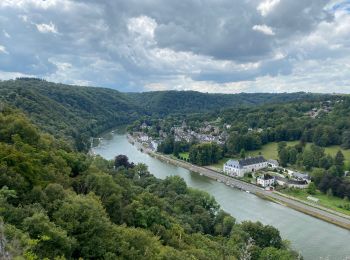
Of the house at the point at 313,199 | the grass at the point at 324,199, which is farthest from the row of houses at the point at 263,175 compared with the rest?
the house at the point at 313,199

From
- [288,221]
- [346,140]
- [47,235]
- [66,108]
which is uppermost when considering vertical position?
[66,108]

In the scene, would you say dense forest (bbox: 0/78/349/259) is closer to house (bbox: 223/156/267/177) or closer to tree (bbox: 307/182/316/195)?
tree (bbox: 307/182/316/195)

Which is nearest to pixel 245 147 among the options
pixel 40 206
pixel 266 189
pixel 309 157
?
pixel 309 157

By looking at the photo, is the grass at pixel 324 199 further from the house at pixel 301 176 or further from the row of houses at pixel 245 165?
the row of houses at pixel 245 165

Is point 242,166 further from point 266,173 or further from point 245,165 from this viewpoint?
point 266,173

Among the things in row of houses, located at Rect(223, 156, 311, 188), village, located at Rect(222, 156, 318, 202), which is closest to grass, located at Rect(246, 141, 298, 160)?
village, located at Rect(222, 156, 318, 202)

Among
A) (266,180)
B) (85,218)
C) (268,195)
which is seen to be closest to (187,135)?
(266,180)
